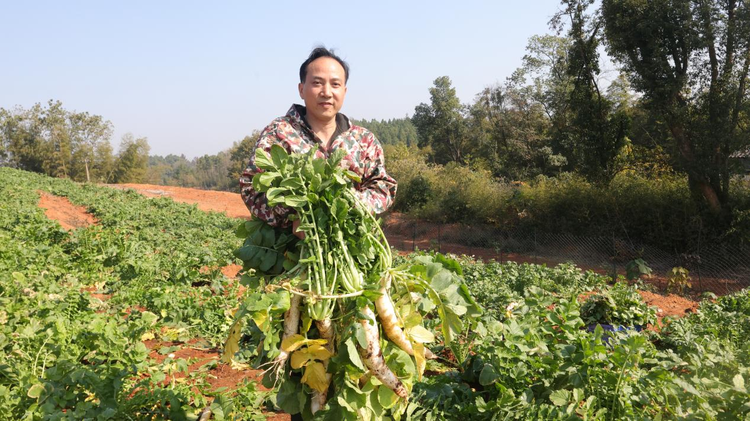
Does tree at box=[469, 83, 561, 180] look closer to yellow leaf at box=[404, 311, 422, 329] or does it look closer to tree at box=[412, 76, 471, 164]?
tree at box=[412, 76, 471, 164]

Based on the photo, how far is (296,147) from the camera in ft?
6.75

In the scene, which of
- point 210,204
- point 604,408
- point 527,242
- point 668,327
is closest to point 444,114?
point 210,204

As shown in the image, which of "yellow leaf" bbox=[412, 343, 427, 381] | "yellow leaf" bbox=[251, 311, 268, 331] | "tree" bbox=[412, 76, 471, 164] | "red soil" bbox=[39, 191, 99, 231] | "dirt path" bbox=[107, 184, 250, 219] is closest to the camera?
"yellow leaf" bbox=[251, 311, 268, 331]

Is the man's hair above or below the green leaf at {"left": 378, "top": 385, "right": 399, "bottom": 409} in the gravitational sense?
above

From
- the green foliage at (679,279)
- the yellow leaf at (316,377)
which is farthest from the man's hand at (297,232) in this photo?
the green foliage at (679,279)

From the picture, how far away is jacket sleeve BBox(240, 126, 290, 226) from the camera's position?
192cm

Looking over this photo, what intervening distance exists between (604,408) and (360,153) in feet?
5.56

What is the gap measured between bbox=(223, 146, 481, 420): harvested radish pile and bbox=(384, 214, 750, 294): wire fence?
18.0 ft

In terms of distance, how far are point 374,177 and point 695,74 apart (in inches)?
482

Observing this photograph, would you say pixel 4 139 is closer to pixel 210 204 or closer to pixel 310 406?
pixel 210 204

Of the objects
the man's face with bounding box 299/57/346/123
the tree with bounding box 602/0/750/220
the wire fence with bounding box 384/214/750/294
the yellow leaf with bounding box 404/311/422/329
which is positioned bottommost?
the wire fence with bounding box 384/214/750/294

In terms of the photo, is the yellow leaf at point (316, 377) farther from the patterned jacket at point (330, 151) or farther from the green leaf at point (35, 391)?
the green leaf at point (35, 391)

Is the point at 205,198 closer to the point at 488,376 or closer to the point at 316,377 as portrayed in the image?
the point at 488,376

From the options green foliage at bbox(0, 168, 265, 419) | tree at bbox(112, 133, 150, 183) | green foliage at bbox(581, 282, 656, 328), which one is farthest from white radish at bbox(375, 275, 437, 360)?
tree at bbox(112, 133, 150, 183)
